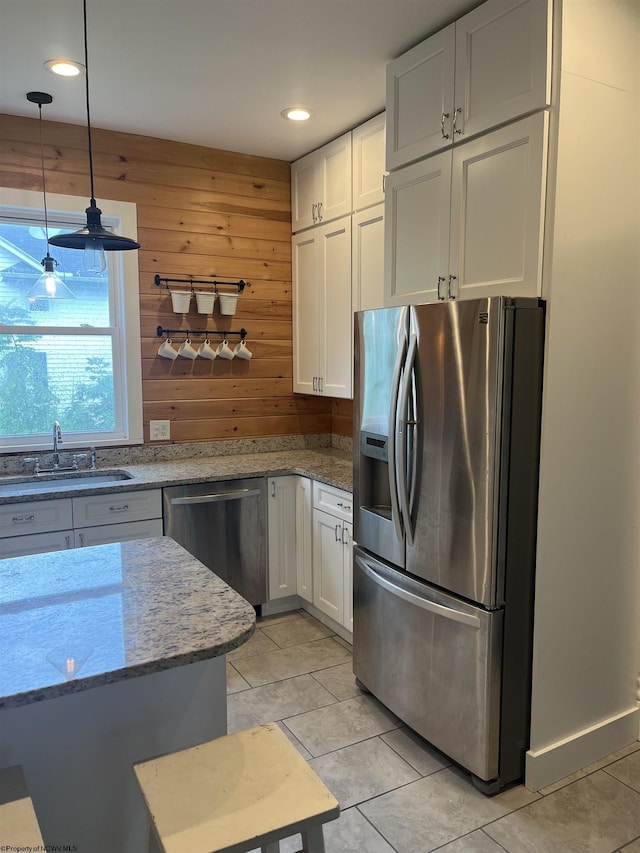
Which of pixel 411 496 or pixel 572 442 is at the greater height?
pixel 572 442

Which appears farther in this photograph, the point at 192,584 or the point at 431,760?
the point at 431,760

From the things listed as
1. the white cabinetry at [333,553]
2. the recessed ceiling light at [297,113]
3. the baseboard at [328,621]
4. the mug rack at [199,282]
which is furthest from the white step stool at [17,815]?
the recessed ceiling light at [297,113]

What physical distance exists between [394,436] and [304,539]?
129cm

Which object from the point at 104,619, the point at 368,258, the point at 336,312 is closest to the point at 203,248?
the point at 336,312

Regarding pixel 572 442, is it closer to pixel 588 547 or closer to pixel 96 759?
pixel 588 547

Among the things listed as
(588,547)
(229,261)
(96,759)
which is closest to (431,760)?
(588,547)

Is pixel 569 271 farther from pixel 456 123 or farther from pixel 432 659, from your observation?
pixel 432 659

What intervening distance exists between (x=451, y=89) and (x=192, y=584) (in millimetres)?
1873

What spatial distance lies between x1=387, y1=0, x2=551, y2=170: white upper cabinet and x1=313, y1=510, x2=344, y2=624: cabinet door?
5.48 ft

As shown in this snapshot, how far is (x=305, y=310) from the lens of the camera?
3734mm

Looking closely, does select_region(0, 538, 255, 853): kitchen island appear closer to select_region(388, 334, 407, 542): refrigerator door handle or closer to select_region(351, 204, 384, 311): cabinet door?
select_region(388, 334, 407, 542): refrigerator door handle

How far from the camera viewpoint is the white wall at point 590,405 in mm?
1932

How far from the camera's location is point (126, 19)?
2205mm

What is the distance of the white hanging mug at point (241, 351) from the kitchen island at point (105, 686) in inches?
89.1
